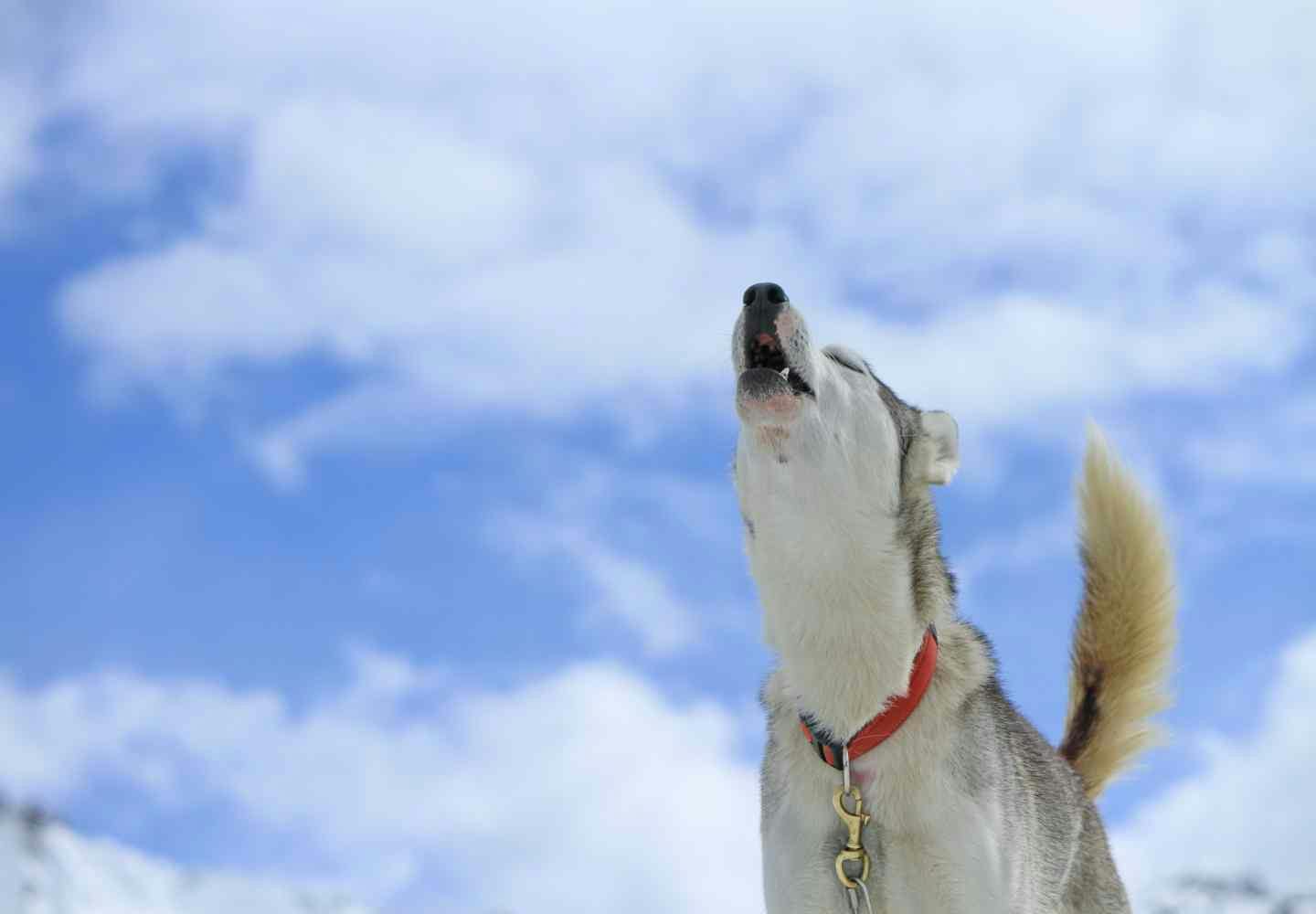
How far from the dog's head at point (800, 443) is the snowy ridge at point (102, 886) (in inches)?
3456

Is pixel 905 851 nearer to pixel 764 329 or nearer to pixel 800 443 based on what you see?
pixel 800 443

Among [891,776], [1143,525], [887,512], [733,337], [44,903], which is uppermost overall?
[44,903]

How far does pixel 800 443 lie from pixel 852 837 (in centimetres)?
160

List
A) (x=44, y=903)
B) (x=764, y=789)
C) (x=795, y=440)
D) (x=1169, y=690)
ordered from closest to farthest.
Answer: (x=795, y=440)
(x=764, y=789)
(x=1169, y=690)
(x=44, y=903)

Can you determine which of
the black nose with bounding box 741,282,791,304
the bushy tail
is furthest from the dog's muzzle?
the bushy tail

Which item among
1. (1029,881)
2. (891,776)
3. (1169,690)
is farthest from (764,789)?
(1169,690)

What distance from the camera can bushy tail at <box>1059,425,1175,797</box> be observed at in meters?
8.47

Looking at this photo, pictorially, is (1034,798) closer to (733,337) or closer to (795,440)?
(795,440)

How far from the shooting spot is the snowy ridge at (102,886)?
97188 millimetres

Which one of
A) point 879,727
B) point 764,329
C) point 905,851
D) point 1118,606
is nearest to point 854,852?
point 905,851

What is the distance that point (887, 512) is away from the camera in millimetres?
6410

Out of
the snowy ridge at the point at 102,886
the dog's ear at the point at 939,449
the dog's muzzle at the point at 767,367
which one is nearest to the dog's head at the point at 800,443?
the dog's muzzle at the point at 767,367

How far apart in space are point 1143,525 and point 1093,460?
17.7 inches

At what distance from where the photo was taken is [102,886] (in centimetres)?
10738
